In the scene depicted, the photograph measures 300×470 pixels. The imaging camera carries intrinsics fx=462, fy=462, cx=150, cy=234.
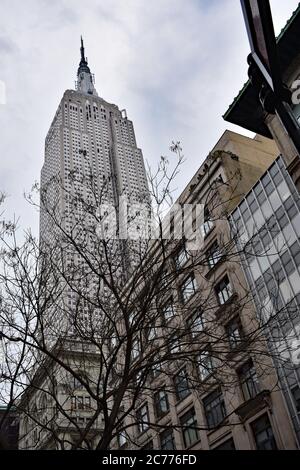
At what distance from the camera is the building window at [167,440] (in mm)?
25773

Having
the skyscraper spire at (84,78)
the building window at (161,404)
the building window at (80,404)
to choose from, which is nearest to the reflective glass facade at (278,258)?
the building window at (80,404)

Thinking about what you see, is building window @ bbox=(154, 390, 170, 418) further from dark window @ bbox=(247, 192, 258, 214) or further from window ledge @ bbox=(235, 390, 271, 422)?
dark window @ bbox=(247, 192, 258, 214)

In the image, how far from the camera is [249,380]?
841 inches

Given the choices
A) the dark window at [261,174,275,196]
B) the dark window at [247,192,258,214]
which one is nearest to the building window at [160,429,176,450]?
the dark window at [247,192,258,214]

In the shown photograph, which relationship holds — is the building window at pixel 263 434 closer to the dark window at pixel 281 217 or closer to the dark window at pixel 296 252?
the dark window at pixel 296 252

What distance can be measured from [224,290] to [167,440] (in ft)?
30.4

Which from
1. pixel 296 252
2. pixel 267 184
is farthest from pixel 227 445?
pixel 267 184

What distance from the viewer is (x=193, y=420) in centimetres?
2430

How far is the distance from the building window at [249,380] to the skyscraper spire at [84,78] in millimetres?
142619

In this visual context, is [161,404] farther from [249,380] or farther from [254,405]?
[254,405]

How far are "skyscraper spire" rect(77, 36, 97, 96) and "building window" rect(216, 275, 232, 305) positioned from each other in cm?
13787

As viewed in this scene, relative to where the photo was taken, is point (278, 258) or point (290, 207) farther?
point (290, 207)
